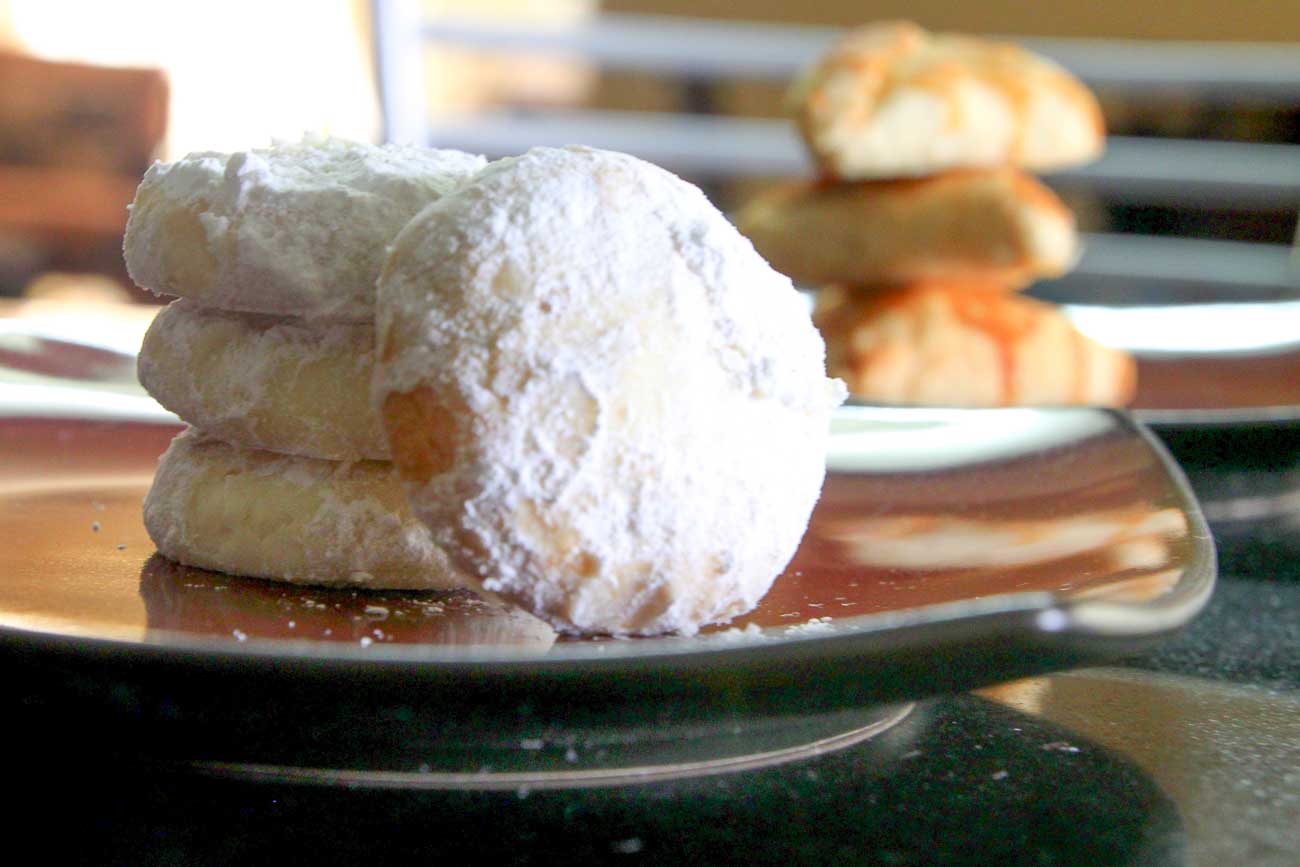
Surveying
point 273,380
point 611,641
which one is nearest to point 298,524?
point 273,380

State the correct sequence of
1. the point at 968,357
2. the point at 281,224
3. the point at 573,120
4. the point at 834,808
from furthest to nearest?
1. the point at 573,120
2. the point at 968,357
3. the point at 281,224
4. the point at 834,808

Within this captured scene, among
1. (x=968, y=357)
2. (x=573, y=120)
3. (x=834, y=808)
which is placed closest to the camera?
(x=834, y=808)

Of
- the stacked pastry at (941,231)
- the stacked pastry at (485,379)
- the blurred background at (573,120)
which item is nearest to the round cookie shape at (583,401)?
the stacked pastry at (485,379)

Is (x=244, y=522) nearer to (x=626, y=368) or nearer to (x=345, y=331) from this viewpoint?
(x=345, y=331)

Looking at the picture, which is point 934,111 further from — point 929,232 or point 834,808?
point 834,808

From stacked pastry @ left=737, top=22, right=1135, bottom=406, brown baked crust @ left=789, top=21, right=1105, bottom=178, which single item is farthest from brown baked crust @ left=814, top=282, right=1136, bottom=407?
brown baked crust @ left=789, top=21, right=1105, bottom=178

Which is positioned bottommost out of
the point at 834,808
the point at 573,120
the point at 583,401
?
the point at 573,120
